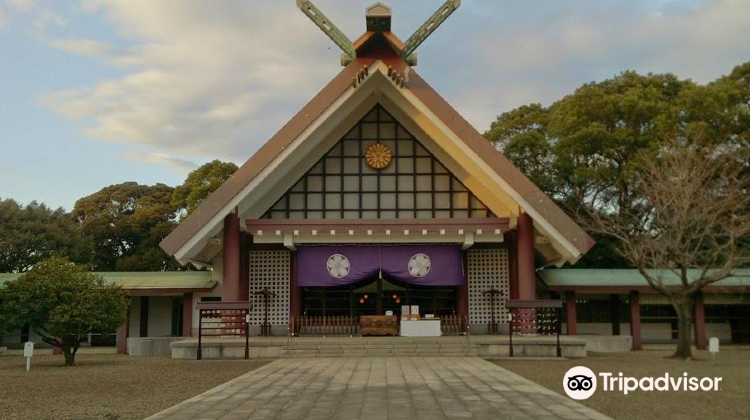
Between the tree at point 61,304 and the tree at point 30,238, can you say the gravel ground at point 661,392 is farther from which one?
the tree at point 30,238

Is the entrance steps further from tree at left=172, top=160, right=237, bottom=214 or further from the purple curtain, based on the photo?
tree at left=172, top=160, right=237, bottom=214

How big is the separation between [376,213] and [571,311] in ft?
25.1

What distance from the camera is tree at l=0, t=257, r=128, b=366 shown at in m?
16.7

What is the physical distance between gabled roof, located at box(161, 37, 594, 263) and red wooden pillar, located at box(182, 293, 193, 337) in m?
3.55

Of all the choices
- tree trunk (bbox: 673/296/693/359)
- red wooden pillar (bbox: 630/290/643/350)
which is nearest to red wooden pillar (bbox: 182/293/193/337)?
red wooden pillar (bbox: 630/290/643/350)

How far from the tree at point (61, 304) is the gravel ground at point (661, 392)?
9.89 meters

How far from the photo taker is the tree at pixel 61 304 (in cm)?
1673

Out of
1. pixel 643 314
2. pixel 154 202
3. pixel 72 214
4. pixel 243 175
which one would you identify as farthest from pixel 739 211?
pixel 72 214

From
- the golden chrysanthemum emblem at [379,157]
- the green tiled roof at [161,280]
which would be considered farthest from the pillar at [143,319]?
the golden chrysanthemum emblem at [379,157]

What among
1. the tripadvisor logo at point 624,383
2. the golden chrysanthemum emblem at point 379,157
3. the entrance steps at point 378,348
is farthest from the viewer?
the golden chrysanthemum emblem at point 379,157

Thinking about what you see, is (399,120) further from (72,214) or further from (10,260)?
(72,214)

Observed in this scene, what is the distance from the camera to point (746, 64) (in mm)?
26672

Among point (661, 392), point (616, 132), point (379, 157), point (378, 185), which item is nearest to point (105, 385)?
point (661, 392)

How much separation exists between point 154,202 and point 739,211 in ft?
103
